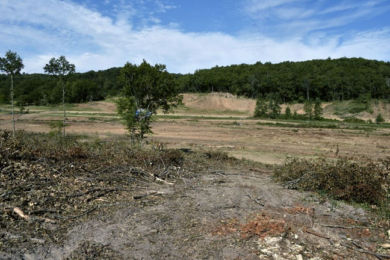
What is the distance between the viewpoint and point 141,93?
1565 centimetres

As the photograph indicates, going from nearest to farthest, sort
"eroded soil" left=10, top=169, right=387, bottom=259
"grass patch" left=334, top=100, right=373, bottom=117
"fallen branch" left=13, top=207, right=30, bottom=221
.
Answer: "eroded soil" left=10, top=169, right=387, bottom=259 < "fallen branch" left=13, top=207, right=30, bottom=221 < "grass patch" left=334, top=100, right=373, bottom=117

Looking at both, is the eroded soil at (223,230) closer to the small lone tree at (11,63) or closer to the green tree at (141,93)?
the green tree at (141,93)

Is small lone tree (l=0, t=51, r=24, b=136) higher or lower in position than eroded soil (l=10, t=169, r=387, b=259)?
higher

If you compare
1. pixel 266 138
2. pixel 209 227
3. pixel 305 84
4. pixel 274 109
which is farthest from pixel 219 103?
pixel 209 227

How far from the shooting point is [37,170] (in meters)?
8.29

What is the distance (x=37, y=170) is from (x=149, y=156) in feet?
11.8

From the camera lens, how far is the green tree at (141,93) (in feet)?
50.1

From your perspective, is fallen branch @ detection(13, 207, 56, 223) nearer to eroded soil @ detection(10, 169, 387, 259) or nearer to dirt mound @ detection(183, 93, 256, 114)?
eroded soil @ detection(10, 169, 387, 259)

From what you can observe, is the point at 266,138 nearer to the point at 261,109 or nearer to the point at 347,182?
the point at 347,182

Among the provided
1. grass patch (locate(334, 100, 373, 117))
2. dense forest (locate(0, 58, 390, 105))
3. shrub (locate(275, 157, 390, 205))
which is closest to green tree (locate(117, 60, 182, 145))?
shrub (locate(275, 157, 390, 205))

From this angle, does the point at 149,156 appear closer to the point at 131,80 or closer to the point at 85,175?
the point at 85,175

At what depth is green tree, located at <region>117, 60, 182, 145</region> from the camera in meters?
15.3

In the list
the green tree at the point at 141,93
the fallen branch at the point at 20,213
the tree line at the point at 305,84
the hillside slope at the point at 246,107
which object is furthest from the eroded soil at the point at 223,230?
the tree line at the point at 305,84

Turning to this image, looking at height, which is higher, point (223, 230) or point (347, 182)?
point (347, 182)
